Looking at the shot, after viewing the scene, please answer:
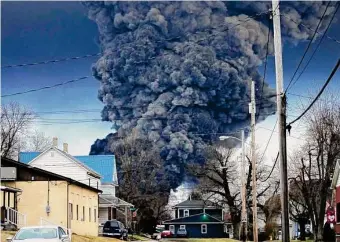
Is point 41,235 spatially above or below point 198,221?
above

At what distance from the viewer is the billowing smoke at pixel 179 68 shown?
107 metres

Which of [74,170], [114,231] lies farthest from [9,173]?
[74,170]

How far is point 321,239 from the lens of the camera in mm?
57156

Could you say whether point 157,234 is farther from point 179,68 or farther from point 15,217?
point 15,217

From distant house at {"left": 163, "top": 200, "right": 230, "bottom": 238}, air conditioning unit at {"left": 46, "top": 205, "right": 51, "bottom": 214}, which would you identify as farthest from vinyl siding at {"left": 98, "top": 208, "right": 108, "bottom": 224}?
distant house at {"left": 163, "top": 200, "right": 230, "bottom": 238}

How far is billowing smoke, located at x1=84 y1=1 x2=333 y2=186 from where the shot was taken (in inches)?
4215

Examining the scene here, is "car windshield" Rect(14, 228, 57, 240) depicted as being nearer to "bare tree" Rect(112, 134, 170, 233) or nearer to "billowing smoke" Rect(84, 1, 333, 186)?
"bare tree" Rect(112, 134, 170, 233)

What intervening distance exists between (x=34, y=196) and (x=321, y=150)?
870 inches

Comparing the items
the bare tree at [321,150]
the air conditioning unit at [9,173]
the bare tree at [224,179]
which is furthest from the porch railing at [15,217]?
the bare tree at [224,179]

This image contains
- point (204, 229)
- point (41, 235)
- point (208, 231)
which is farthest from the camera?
point (204, 229)

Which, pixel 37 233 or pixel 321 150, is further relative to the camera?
pixel 321 150

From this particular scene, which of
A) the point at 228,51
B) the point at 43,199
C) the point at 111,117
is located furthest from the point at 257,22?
the point at 43,199

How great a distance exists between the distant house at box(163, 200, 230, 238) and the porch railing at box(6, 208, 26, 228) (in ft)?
218

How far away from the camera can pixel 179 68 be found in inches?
4252
